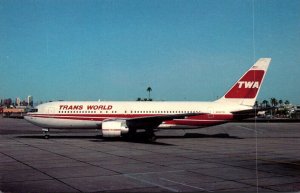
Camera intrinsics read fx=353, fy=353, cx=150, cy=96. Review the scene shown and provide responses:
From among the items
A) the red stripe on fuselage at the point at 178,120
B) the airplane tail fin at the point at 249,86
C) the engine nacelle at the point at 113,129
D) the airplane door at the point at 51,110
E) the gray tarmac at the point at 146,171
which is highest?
the airplane tail fin at the point at 249,86

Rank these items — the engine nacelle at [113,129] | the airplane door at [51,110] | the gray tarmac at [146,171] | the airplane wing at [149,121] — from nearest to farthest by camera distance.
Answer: the gray tarmac at [146,171] < the engine nacelle at [113,129] < the airplane wing at [149,121] < the airplane door at [51,110]

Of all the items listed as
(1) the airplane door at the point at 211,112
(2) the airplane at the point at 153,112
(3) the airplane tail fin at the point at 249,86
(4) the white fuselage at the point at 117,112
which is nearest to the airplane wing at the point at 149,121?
(2) the airplane at the point at 153,112

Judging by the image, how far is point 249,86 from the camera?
3325 centimetres

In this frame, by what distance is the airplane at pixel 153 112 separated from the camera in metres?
30.9

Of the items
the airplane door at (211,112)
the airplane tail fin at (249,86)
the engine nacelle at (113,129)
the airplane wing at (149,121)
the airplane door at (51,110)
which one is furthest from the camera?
the airplane tail fin at (249,86)

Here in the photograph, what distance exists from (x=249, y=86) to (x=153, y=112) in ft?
30.8

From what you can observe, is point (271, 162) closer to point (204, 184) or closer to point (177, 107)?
point (204, 184)

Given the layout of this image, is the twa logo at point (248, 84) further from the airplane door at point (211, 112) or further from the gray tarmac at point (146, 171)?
the gray tarmac at point (146, 171)

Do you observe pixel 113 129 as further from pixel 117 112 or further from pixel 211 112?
pixel 211 112

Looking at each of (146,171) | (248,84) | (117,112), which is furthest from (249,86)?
(146,171)

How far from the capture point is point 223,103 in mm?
33438

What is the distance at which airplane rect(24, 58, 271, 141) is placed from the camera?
101 ft

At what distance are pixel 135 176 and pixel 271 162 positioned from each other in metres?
7.90

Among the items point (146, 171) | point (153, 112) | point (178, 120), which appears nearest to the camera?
point (146, 171)
